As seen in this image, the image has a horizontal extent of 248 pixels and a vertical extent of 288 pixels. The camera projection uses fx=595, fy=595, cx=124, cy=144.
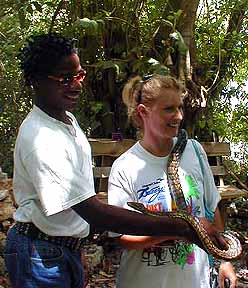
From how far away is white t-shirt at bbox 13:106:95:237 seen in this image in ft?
6.51

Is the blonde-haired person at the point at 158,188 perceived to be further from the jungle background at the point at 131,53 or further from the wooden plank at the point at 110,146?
the wooden plank at the point at 110,146

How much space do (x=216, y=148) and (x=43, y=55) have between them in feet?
14.7

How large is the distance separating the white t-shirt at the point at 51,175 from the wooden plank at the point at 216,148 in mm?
4358

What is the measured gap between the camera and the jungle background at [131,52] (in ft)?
18.8

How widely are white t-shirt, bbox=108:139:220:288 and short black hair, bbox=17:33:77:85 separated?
50 cm

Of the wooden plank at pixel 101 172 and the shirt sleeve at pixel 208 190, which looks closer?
the shirt sleeve at pixel 208 190

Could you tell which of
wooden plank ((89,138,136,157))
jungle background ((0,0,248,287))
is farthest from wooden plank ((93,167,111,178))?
jungle background ((0,0,248,287))

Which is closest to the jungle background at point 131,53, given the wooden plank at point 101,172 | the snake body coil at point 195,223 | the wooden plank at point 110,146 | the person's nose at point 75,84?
the wooden plank at point 110,146

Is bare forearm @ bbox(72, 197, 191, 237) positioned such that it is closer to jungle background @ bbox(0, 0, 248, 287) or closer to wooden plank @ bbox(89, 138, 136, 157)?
jungle background @ bbox(0, 0, 248, 287)

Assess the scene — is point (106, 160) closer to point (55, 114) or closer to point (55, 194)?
point (55, 114)

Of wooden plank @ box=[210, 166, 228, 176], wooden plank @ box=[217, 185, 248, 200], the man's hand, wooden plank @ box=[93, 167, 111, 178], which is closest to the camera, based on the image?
the man's hand

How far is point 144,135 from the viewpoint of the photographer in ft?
8.13

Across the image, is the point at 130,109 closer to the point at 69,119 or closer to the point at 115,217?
the point at 69,119

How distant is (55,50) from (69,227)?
66cm
